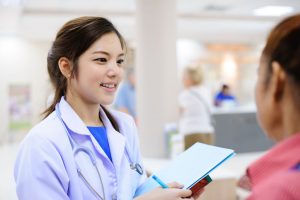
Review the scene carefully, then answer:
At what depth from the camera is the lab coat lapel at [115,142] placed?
150 cm

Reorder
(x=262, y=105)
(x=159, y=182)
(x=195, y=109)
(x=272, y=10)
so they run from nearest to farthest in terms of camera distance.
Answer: (x=262, y=105), (x=159, y=182), (x=195, y=109), (x=272, y=10)

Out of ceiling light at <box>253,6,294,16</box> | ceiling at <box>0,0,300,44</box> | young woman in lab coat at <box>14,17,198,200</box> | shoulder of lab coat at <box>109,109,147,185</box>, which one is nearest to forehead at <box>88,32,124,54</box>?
young woman in lab coat at <box>14,17,198,200</box>

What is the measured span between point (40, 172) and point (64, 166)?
8 centimetres

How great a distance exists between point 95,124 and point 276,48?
951 millimetres

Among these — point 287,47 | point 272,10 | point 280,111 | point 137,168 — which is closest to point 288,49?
point 287,47

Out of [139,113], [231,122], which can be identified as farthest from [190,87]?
[231,122]

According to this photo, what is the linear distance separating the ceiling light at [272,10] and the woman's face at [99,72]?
7.34 meters

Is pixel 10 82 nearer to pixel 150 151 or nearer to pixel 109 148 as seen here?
pixel 150 151

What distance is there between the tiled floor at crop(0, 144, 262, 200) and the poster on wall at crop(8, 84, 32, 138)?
80 cm

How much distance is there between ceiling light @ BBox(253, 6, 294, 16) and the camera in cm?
829

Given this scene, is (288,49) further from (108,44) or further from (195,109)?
(195,109)

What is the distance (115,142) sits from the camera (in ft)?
5.11

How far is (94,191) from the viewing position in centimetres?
136

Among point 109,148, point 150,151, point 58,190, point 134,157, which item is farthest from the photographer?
point 150,151
